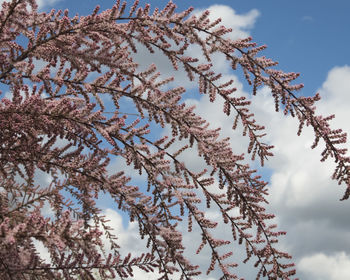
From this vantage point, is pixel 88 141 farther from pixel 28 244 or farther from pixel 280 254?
pixel 280 254

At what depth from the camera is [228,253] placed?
13.8 ft

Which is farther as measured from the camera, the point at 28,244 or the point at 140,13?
the point at 140,13

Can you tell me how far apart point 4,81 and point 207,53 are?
1.78m

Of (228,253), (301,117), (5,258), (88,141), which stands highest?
(301,117)

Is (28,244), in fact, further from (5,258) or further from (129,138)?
(129,138)

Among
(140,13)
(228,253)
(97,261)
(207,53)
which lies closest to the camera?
(97,261)

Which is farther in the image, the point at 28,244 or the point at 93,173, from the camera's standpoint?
the point at 93,173

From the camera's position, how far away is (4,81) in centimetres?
377

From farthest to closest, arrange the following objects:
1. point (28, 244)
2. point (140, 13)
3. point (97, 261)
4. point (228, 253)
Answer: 1. point (228, 253)
2. point (140, 13)
3. point (97, 261)
4. point (28, 244)

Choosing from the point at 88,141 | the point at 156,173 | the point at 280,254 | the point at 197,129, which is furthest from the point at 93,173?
the point at 280,254

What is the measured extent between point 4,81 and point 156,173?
60.5 inches

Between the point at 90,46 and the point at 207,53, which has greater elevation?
the point at 207,53

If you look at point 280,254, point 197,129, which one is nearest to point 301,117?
point 197,129

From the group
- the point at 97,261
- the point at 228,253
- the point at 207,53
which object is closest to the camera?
the point at 97,261
